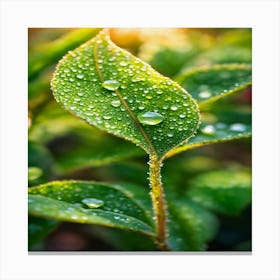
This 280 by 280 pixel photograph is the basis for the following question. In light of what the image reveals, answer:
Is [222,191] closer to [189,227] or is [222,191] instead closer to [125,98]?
[189,227]

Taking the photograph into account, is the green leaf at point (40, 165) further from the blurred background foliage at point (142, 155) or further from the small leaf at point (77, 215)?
the small leaf at point (77, 215)

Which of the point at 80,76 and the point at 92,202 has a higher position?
the point at 80,76

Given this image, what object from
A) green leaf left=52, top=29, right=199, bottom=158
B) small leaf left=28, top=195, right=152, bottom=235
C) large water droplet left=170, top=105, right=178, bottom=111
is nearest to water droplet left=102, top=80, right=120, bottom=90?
green leaf left=52, top=29, right=199, bottom=158

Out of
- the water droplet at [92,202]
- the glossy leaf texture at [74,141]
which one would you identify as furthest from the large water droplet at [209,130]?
the water droplet at [92,202]

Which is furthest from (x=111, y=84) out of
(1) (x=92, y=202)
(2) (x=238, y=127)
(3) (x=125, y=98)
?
(2) (x=238, y=127)
